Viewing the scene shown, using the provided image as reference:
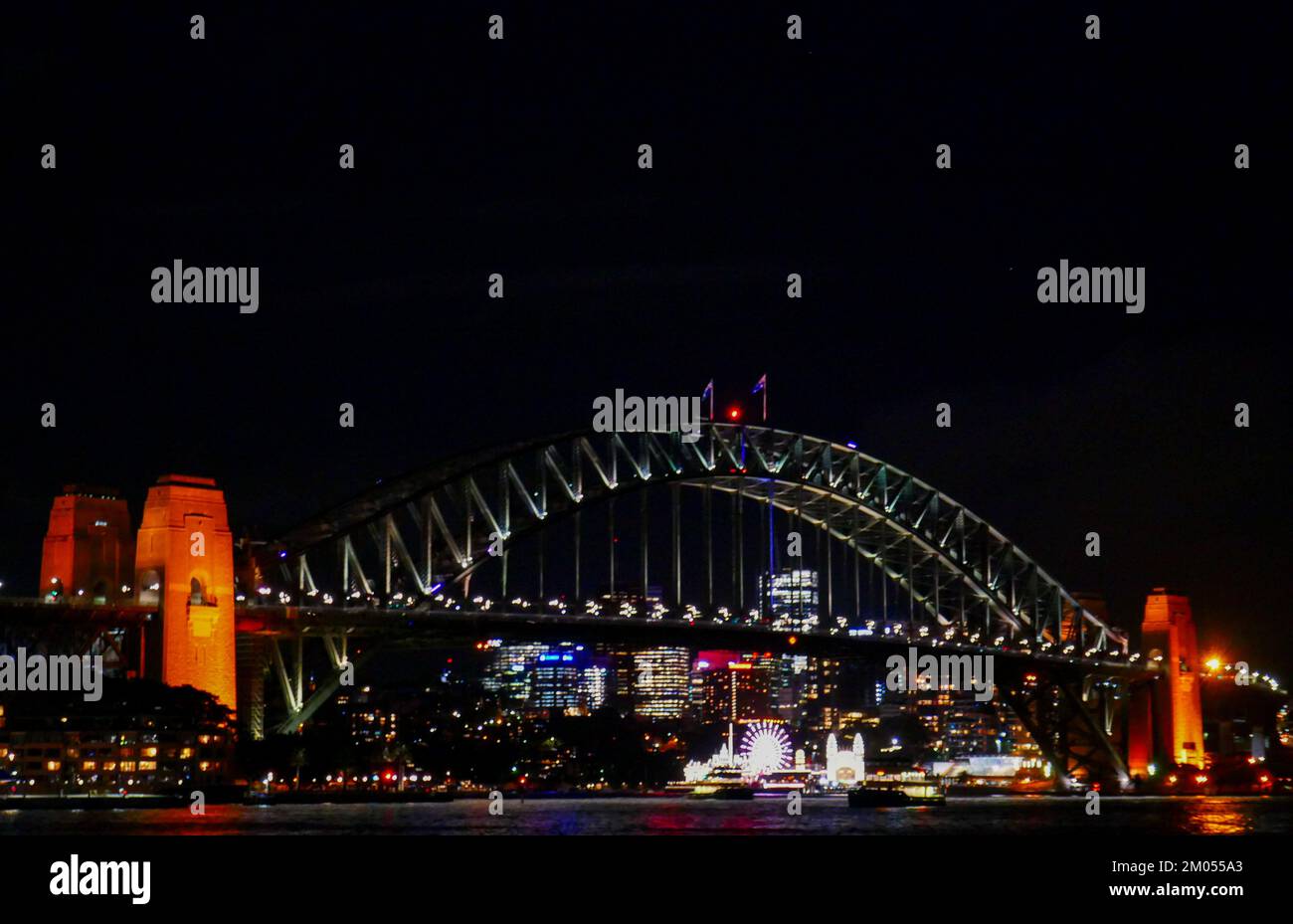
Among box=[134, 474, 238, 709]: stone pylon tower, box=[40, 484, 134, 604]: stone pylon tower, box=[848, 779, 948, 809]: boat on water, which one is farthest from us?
box=[848, 779, 948, 809]: boat on water

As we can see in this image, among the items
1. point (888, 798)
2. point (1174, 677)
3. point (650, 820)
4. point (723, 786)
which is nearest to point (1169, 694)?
point (1174, 677)

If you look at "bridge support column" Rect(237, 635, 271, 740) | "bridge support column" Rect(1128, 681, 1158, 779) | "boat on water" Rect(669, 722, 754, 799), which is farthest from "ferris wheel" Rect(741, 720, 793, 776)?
"bridge support column" Rect(237, 635, 271, 740)

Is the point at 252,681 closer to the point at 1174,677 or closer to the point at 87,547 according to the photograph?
the point at 87,547

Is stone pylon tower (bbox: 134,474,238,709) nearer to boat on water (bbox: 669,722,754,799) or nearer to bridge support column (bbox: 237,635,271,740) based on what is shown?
bridge support column (bbox: 237,635,271,740)

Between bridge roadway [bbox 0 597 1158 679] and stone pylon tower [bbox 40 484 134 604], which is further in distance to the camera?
stone pylon tower [bbox 40 484 134 604]

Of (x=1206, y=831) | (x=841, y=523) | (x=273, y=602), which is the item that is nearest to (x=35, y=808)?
(x=273, y=602)
